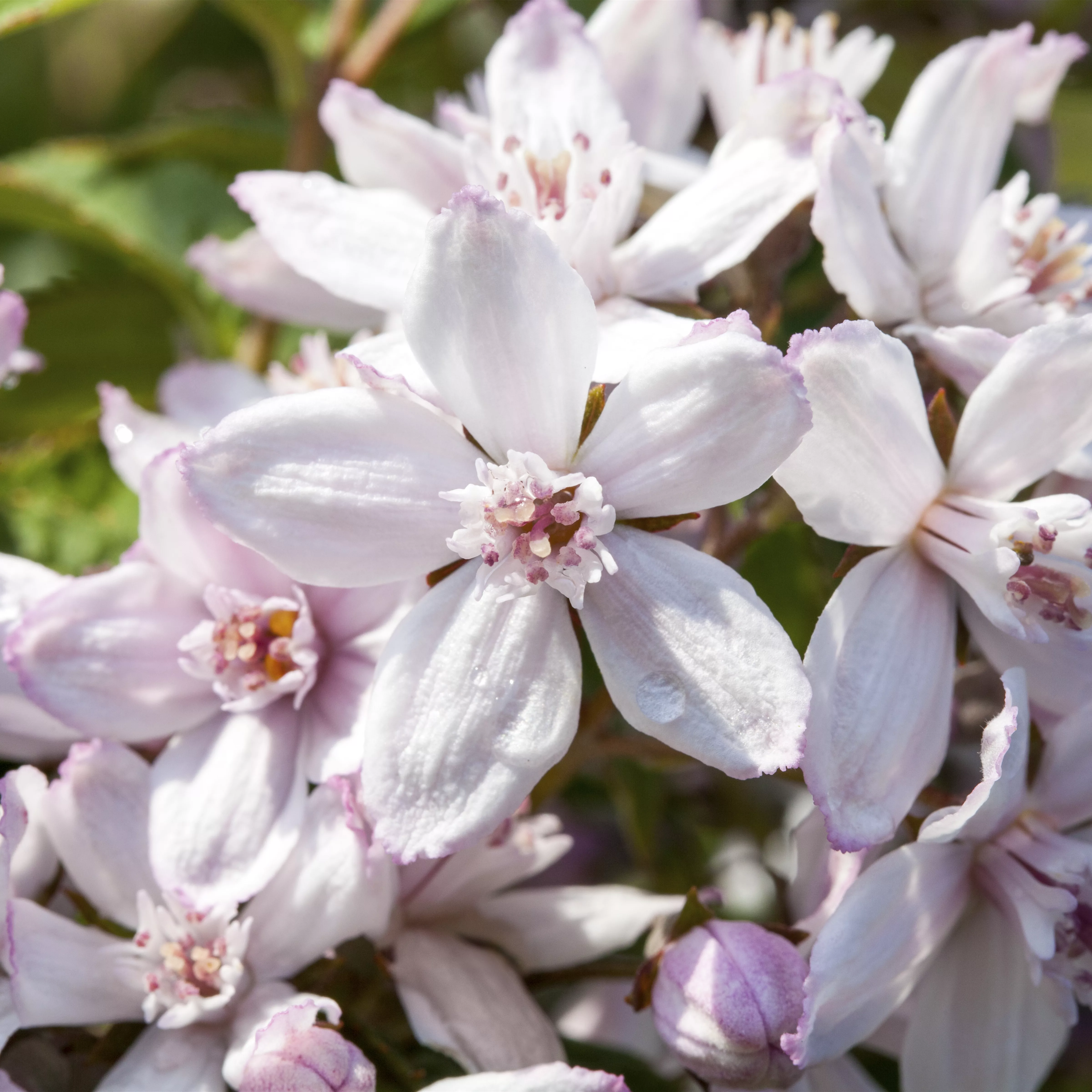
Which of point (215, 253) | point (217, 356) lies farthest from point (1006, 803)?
point (217, 356)

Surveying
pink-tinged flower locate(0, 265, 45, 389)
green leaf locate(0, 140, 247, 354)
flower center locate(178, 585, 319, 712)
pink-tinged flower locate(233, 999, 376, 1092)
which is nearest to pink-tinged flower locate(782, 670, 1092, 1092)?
pink-tinged flower locate(233, 999, 376, 1092)

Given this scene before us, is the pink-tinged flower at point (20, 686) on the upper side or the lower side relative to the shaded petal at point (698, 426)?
lower

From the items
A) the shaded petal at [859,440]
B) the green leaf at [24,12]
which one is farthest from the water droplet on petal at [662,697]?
the green leaf at [24,12]

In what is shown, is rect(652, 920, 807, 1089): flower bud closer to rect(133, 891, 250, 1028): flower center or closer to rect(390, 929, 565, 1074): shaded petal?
rect(390, 929, 565, 1074): shaded petal

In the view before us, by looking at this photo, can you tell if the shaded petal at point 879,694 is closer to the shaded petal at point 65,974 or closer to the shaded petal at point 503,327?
the shaded petal at point 503,327

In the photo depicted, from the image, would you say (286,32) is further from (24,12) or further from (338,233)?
(338,233)
